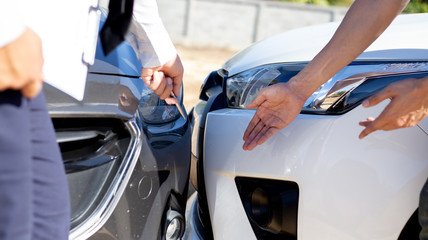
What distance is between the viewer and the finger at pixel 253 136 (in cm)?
199

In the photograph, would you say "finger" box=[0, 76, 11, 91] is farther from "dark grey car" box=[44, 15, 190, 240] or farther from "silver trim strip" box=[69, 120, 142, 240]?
"silver trim strip" box=[69, 120, 142, 240]

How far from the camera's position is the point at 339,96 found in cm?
191

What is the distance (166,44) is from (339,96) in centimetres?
62

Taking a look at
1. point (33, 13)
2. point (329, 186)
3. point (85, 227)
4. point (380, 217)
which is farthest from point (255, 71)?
point (33, 13)

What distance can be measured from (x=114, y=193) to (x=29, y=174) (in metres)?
0.58

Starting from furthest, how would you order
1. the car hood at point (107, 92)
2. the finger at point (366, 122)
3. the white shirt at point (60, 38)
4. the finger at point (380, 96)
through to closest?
the finger at point (366, 122), the finger at point (380, 96), the car hood at point (107, 92), the white shirt at point (60, 38)

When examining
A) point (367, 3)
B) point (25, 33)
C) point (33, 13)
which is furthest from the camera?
point (367, 3)

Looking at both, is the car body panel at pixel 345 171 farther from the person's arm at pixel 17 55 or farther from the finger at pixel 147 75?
the person's arm at pixel 17 55

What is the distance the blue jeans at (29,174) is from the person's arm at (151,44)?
707 mm

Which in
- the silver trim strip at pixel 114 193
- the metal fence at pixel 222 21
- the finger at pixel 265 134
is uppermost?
the metal fence at pixel 222 21

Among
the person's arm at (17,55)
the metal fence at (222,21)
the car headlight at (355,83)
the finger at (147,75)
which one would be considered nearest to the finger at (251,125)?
the car headlight at (355,83)

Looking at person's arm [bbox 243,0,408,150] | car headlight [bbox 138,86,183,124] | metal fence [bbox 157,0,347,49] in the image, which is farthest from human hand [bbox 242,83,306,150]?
metal fence [bbox 157,0,347,49]

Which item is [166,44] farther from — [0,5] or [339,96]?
[0,5]

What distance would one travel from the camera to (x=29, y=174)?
3.86 ft
